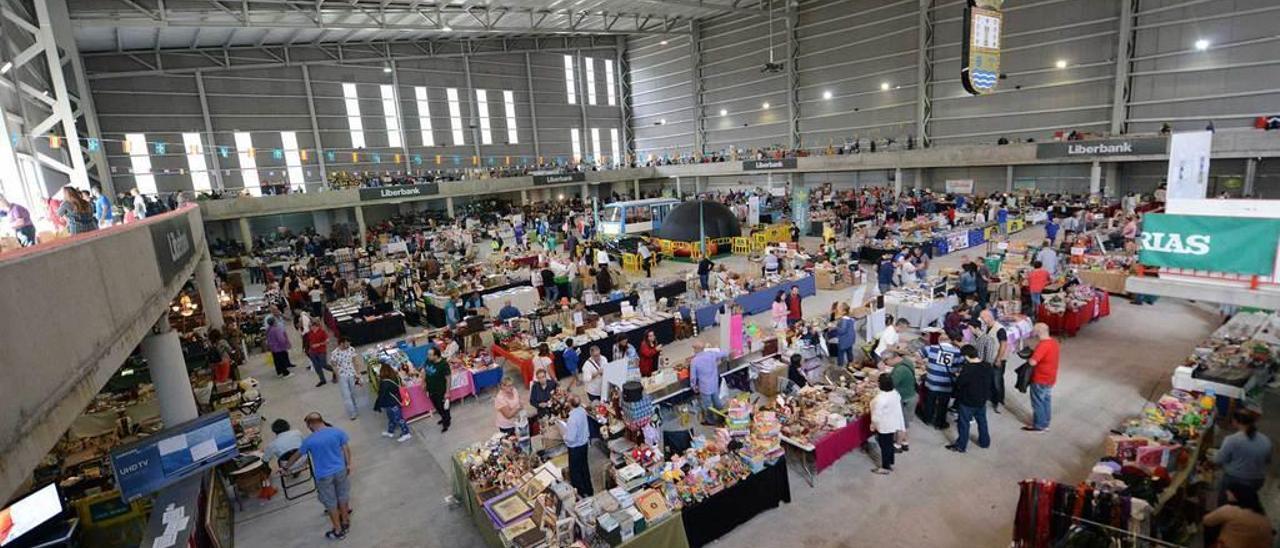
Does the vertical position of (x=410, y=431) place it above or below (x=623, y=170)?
below

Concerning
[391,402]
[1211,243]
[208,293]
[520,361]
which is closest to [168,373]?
[391,402]

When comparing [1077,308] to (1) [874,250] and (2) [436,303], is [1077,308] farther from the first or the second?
(2) [436,303]

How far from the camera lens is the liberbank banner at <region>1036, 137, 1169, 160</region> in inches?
894

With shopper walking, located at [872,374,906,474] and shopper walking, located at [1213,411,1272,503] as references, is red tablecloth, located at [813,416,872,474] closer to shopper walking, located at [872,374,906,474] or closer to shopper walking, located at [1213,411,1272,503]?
shopper walking, located at [872,374,906,474]

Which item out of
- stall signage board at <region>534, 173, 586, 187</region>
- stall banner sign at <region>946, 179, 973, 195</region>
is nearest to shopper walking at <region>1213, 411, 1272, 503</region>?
stall banner sign at <region>946, 179, 973, 195</region>

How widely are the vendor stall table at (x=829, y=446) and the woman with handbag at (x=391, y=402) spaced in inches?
228

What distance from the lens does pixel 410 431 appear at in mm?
9500

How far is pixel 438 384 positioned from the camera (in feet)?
30.4

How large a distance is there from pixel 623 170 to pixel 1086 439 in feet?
125

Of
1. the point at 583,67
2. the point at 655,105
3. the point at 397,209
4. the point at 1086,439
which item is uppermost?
the point at 583,67

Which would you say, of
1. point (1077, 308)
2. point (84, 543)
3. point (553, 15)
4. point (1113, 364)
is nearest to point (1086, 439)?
point (1113, 364)

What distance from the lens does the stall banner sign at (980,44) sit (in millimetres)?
11945

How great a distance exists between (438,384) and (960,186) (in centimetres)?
3006

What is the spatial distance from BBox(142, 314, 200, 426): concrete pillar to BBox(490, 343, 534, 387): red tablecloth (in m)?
4.81
